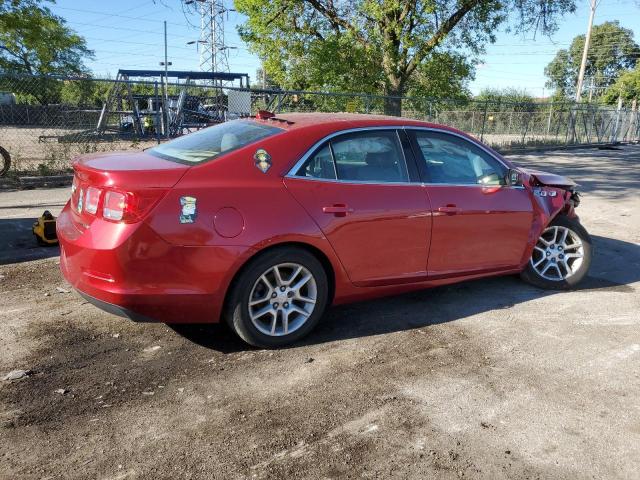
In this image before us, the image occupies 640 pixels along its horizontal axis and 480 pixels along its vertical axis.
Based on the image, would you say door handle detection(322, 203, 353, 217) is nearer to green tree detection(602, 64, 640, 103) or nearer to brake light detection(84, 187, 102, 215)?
brake light detection(84, 187, 102, 215)

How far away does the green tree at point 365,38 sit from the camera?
1955cm

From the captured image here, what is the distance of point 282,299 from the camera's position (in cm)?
375

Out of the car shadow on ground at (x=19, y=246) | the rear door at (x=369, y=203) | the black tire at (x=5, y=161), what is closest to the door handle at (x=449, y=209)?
the rear door at (x=369, y=203)

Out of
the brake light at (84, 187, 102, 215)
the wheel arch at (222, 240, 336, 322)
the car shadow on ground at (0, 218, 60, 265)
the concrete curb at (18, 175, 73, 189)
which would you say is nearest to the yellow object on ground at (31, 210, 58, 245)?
the car shadow on ground at (0, 218, 60, 265)

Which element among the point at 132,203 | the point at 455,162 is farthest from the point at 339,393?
the point at 455,162

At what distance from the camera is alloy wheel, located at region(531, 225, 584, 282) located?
5.29 meters

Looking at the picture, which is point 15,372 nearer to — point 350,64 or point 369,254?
point 369,254

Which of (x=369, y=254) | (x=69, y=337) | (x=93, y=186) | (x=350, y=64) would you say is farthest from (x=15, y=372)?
(x=350, y=64)

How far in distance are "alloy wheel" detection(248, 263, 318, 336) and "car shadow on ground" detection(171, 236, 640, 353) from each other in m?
0.21

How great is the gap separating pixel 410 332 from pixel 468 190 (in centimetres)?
127

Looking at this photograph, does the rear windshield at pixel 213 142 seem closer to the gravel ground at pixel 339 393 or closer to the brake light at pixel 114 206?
the brake light at pixel 114 206

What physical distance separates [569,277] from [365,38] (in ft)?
54.9

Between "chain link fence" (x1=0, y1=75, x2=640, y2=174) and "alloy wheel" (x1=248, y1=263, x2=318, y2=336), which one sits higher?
"chain link fence" (x1=0, y1=75, x2=640, y2=174)

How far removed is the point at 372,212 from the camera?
398 centimetres
